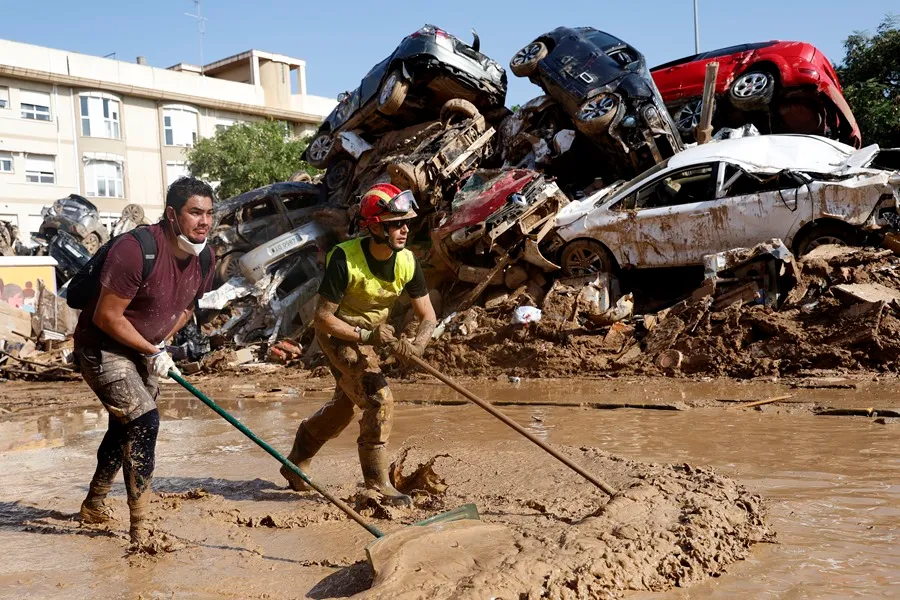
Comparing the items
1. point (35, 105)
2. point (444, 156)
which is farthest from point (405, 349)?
point (35, 105)

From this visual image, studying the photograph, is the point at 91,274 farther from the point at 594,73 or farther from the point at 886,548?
the point at 594,73

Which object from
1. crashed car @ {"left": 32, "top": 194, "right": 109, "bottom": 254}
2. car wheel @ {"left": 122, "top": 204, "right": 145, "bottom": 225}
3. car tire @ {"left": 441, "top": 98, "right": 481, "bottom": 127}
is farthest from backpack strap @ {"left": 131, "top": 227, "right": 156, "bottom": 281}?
car wheel @ {"left": 122, "top": 204, "right": 145, "bottom": 225}

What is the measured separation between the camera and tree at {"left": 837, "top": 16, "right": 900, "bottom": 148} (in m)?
18.2

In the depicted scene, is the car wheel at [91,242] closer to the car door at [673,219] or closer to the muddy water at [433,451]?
the muddy water at [433,451]

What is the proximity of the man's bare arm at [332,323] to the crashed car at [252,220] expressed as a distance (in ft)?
32.3

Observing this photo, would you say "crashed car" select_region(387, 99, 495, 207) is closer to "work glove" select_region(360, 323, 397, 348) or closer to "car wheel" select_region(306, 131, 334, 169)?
"car wheel" select_region(306, 131, 334, 169)

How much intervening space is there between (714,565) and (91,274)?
342 centimetres

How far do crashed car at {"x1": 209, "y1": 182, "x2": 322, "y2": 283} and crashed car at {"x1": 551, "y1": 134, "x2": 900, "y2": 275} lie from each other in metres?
5.80

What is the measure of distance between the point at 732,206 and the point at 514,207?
2638mm

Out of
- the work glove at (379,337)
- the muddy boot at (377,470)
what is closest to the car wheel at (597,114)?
the work glove at (379,337)

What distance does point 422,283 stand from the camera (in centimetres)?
521

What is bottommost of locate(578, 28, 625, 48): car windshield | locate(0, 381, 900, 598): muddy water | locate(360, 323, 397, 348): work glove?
locate(0, 381, 900, 598): muddy water

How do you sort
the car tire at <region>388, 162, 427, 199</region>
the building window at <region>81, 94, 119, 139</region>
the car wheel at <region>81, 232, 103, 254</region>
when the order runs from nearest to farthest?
the car tire at <region>388, 162, 427, 199</region> → the car wheel at <region>81, 232, 103, 254</region> → the building window at <region>81, 94, 119, 139</region>

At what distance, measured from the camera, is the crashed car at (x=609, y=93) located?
11.9m
